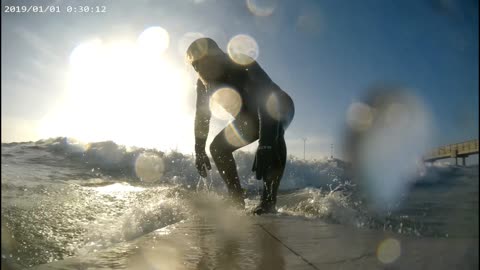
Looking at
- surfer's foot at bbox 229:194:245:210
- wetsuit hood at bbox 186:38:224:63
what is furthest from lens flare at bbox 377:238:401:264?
wetsuit hood at bbox 186:38:224:63

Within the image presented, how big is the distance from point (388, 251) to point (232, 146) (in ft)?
8.44

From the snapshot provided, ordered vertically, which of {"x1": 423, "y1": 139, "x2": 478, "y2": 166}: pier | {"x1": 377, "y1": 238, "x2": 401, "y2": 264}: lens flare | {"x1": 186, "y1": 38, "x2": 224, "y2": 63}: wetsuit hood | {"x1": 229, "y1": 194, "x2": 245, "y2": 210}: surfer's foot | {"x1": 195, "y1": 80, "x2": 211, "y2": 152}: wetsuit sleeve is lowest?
{"x1": 377, "y1": 238, "x2": 401, "y2": 264}: lens flare

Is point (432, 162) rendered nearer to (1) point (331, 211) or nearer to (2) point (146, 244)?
(2) point (146, 244)

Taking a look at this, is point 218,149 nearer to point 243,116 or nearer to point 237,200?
point 243,116

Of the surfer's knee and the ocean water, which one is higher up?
the surfer's knee

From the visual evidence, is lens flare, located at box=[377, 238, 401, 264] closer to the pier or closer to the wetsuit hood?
the pier

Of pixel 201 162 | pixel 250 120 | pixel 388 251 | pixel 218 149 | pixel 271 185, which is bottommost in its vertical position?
pixel 388 251

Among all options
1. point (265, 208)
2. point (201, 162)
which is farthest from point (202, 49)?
point (265, 208)

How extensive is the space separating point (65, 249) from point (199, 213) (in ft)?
5.67

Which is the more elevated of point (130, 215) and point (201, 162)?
point (201, 162)

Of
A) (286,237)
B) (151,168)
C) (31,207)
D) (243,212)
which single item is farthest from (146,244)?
(151,168)

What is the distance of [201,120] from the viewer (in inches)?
169

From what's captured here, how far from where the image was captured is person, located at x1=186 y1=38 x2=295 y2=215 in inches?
126

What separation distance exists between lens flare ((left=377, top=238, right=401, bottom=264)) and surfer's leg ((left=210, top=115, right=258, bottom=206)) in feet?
7.33
